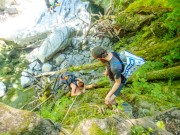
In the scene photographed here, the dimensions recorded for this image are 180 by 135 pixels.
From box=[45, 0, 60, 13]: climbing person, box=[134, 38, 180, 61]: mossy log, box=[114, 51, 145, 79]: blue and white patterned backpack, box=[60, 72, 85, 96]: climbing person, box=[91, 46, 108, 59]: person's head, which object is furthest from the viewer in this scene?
box=[45, 0, 60, 13]: climbing person

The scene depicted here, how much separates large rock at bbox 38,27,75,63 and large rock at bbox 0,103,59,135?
845cm

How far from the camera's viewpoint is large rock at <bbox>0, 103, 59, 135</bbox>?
285 centimetres

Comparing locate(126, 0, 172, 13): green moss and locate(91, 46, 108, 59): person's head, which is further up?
locate(91, 46, 108, 59): person's head

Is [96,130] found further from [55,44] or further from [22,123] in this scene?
[55,44]

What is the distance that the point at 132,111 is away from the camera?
5164mm

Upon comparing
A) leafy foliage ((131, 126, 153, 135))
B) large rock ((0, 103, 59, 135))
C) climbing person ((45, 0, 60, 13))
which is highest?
large rock ((0, 103, 59, 135))

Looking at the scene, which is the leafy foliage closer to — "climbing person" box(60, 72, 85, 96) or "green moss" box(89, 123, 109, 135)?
"green moss" box(89, 123, 109, 135)

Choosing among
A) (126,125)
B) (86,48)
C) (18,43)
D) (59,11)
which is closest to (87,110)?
(126,125)

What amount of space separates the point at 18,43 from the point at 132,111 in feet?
33.8

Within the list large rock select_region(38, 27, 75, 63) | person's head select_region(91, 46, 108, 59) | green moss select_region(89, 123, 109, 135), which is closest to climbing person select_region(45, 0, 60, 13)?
large rock select_region(38, 27, 75, 63)

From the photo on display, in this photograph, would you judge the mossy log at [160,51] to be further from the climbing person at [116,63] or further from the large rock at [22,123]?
the large rock at [22,123]

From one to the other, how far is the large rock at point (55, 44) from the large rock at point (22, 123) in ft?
27.7

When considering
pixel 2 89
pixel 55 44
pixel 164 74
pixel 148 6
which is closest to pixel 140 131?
pixel 164 74

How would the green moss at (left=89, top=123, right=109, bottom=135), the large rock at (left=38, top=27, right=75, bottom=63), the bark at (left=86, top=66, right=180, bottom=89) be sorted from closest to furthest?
the green moss at (left=89, top=123, right=109, bottom=135), the bark at (left=86, top=66, right=180, bottom=89), the large rock at (left=38, top=27, right=75, bottom=63)
